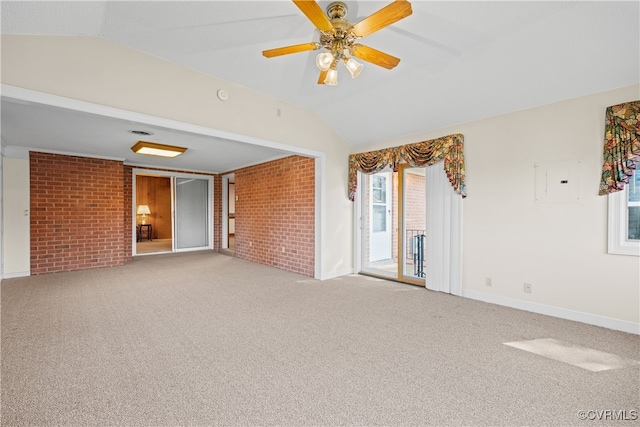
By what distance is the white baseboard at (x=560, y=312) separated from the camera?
285 centimetres

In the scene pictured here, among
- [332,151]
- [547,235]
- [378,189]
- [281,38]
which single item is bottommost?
[547,235]

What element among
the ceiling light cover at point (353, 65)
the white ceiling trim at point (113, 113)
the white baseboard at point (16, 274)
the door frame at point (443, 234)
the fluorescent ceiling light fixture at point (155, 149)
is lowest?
the white baseboard at point (16, 274)

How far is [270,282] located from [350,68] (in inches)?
136

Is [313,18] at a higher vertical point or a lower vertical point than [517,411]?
higher

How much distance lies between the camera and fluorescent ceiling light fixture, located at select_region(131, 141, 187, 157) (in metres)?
4.84

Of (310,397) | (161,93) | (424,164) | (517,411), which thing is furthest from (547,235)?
(161,93)

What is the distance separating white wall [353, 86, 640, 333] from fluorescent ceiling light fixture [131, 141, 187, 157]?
14.7ft

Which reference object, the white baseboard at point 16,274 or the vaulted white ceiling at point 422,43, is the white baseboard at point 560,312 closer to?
the vaulted white ceiling at point 422,43

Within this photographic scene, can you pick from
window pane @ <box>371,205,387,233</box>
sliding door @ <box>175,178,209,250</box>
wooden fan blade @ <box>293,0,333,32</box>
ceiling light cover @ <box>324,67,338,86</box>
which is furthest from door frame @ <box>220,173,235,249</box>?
wooden fan blade @ <box>293,0,333,32</box>

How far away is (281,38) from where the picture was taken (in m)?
2.80

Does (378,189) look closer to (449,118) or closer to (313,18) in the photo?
(449,118)

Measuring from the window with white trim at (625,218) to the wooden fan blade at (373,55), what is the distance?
8.48ft

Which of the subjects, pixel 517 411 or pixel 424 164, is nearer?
pixel 517 411

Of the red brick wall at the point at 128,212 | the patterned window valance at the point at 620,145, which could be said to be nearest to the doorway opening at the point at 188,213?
the red brick wall at the point at 128,212
